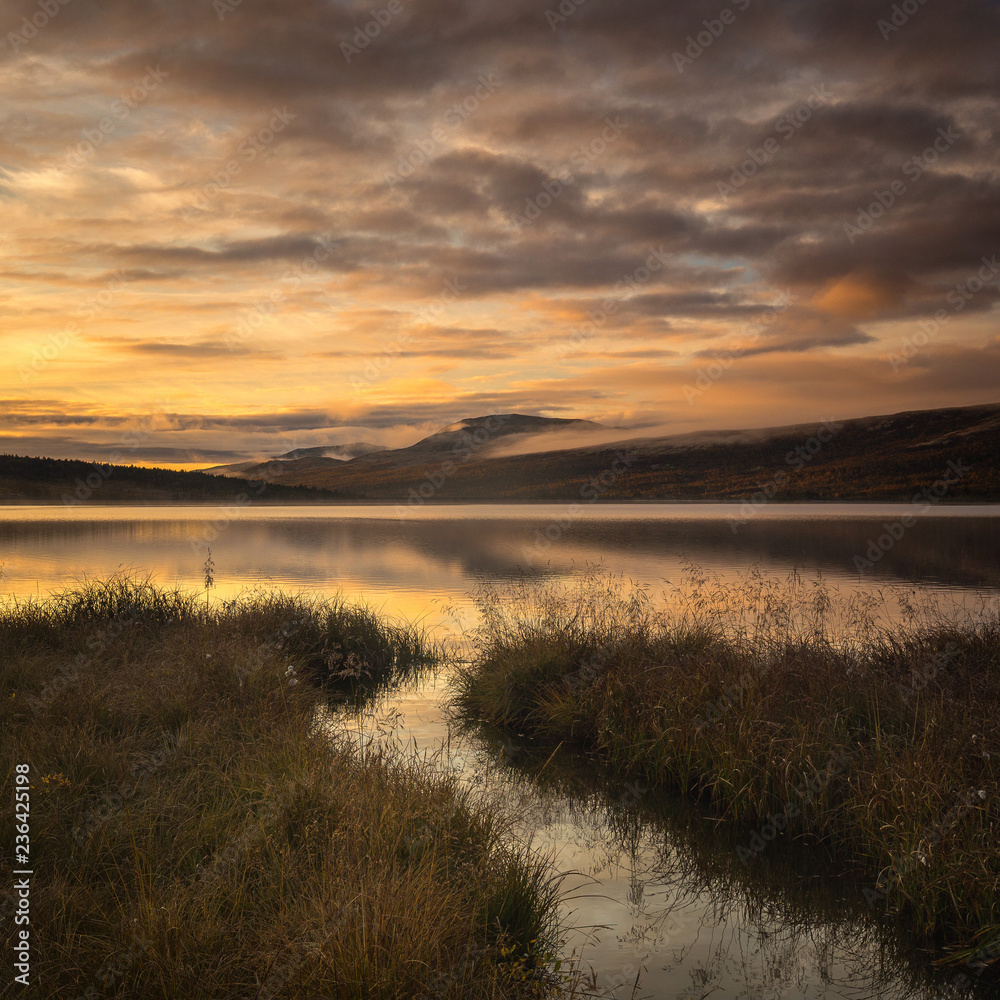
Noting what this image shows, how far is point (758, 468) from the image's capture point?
146 metres

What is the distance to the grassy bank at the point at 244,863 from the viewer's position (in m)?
4.00

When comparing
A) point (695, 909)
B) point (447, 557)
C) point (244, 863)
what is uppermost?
point (244, 863)

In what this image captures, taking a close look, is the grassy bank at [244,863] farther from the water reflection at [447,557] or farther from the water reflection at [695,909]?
the water reflection at [447,557]

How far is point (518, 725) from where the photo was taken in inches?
427

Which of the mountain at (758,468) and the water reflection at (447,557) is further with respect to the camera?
the mountain at (758,468)

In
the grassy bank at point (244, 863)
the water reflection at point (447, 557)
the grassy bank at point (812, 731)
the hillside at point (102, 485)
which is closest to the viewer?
the grassy bank at point (244, 863)

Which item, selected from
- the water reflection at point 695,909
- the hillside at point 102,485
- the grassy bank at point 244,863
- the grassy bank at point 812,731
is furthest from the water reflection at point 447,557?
the hillside at point 102,485

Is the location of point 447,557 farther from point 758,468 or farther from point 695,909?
point 758,468

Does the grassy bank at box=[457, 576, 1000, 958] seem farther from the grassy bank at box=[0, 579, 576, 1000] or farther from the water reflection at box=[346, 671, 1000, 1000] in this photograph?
the grassy bank at box=[0, 579, 576, 1000]

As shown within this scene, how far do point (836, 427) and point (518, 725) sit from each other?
171 m

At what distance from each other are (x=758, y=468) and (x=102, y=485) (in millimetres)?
114487

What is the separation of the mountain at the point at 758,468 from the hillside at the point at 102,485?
1454 inches

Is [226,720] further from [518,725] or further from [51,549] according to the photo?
[51,549]

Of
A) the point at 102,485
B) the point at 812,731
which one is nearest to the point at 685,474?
the point at 102,485
